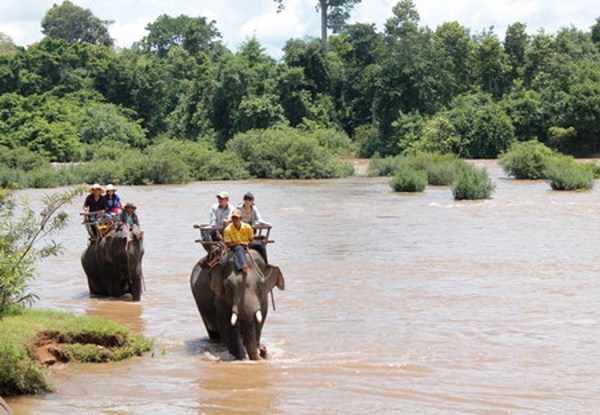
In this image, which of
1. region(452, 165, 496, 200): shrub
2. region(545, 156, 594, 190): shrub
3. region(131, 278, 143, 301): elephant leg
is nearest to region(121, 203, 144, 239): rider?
region(131, 278, 143, 301): elephant leg

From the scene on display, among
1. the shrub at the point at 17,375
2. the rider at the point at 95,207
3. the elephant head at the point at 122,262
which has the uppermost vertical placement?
the rider at the point at 95,207

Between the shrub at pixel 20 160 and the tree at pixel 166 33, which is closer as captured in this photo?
the shrub at pixel 20 160

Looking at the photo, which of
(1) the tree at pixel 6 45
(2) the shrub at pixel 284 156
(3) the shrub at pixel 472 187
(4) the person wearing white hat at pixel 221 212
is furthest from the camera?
(1) the tree at pixel 6 45

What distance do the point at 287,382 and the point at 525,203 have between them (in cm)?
2557

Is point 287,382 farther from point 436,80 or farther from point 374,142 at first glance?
point 436,80

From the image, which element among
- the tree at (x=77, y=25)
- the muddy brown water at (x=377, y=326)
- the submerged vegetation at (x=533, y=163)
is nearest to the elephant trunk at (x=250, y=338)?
the muddy brown water at (x=377, y=326)

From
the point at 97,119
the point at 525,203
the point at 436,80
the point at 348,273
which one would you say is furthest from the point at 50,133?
the point at 348,273

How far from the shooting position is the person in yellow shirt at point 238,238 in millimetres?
10203

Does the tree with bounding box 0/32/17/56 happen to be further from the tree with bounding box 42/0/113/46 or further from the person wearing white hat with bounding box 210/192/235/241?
the person wearing white hat with bounding box 210/192/235/241

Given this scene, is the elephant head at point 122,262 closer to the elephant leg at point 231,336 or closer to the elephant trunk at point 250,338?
the elephant leg at point 231,336

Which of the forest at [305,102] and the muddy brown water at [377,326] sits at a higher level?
the forest at [305,102]

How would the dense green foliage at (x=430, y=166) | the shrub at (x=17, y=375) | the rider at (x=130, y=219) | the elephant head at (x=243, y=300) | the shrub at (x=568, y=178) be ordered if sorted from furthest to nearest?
the dense green foliage at (x=430, y=166)
the shrub at (x=568, y=178)
the rider at (x=130, y=219)
the elephant head at (x=243, y=300)
the shrub at (x=17, y=375)

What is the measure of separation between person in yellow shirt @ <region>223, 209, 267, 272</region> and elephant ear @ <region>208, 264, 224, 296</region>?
30 cm

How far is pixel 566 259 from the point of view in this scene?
20656 millimetres
